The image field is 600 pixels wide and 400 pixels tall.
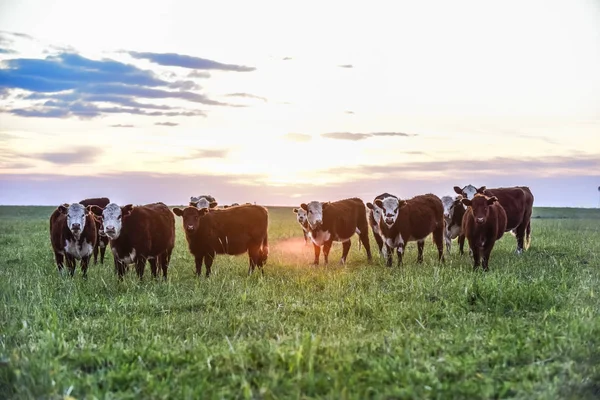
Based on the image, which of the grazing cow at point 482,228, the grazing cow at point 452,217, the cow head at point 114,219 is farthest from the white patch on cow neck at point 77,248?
the grazing cow at point 452,217

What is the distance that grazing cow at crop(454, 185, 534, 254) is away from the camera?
61.0 feet

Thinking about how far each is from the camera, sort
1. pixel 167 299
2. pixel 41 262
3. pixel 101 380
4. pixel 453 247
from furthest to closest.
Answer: pixel 453 247 → pixel 41 262 → pixel 167 299 → pixel 101 380

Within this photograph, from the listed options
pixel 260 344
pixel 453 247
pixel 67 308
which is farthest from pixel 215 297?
pixel 453 247

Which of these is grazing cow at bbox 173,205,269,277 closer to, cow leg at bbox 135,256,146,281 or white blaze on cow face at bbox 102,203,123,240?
cow leg at bbox 135,256,146,281

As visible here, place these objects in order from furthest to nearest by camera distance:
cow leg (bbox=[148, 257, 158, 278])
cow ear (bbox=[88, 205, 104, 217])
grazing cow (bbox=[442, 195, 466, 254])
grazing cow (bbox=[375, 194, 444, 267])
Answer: grazing cow (bbox=[442, 195, 466, 254]), grazing cow (bbox=[375, 194, 444, 267]), cow ear (bbox=[88, 205, 104, 217]), cow leg (bbox=[148, 257, 158, 278])

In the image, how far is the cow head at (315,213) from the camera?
1728 cm

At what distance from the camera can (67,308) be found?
9461mm

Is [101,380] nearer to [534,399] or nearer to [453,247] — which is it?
[534,399]

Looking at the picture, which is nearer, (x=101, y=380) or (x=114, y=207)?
(x=101, y=380)

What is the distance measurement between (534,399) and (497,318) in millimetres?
2862

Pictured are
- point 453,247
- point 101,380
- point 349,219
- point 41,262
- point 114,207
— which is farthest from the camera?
point 453,247

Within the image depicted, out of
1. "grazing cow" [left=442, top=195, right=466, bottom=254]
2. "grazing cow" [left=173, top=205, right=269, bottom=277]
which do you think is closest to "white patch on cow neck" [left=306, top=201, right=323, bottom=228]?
"grazing cow" [left=173, top=205, right=269, bottom=277]

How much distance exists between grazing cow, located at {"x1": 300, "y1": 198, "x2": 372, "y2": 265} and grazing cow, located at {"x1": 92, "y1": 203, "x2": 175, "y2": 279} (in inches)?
184

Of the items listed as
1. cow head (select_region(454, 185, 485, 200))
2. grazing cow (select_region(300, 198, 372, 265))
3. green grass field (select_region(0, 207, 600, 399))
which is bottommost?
green grass field (select_region(0, 207, 600, 399))
